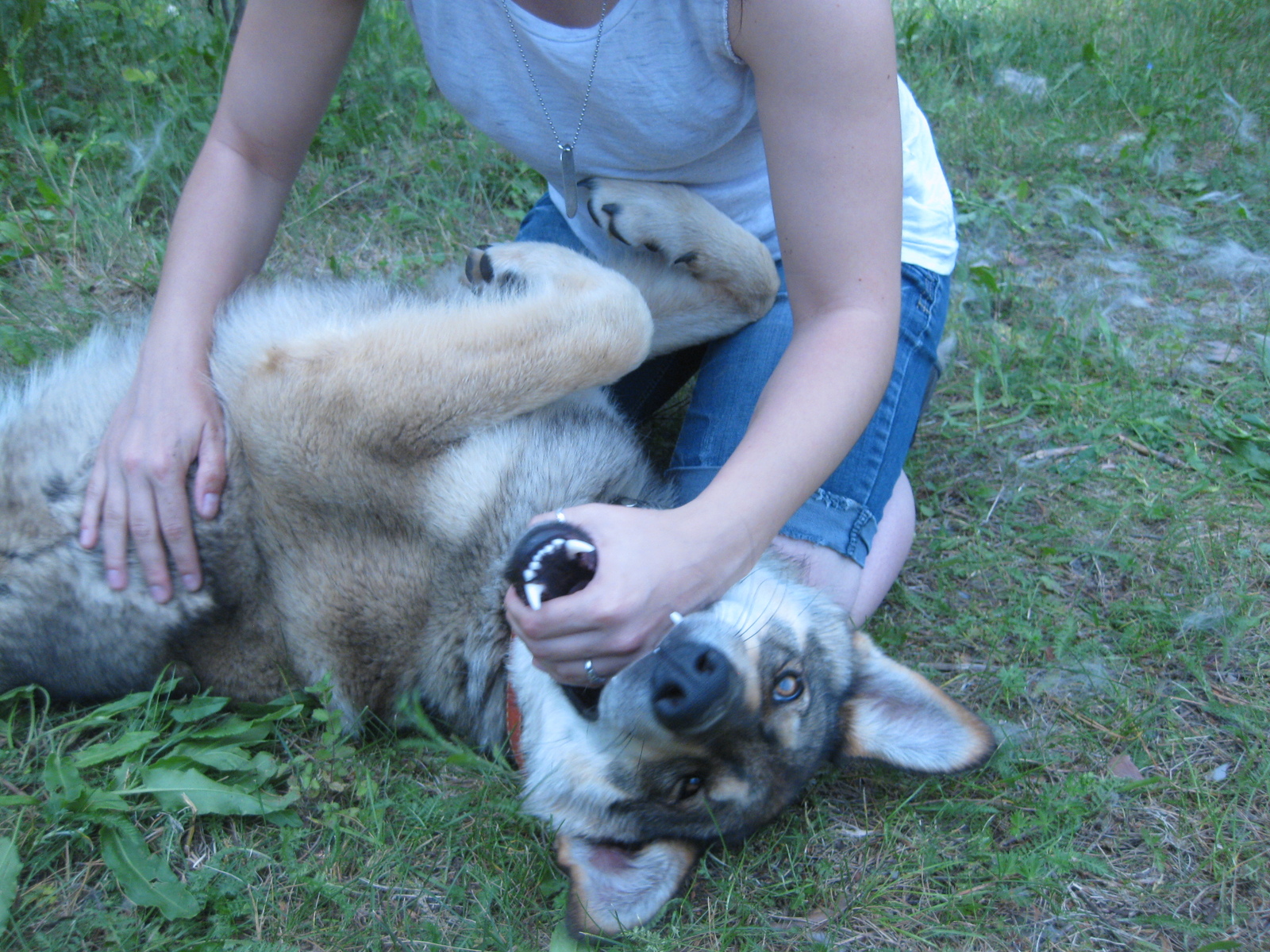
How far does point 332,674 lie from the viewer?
6.73ft

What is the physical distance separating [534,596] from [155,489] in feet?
3.49

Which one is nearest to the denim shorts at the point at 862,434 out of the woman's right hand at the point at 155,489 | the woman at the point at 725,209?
the woman at the point at 725,209

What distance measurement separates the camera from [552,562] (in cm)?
157

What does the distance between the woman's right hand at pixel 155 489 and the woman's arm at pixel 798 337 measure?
94 centimetres

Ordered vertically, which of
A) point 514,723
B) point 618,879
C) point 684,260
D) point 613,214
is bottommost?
point 618,879

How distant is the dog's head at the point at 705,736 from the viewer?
1650mm

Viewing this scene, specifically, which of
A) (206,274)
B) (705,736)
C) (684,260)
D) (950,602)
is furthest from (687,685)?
(206,274)

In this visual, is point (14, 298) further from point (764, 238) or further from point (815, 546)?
point (815, 546)

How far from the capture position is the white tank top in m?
1.96

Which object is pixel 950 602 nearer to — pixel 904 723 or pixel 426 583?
pixel 904 723

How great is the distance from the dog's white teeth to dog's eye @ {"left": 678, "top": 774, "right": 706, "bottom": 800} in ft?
1.98

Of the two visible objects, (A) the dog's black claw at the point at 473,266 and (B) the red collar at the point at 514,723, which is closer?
(B) the red collar at the point at 514,723

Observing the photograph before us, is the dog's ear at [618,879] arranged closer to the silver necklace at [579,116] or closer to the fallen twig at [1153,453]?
the silver necklace at [579,116]

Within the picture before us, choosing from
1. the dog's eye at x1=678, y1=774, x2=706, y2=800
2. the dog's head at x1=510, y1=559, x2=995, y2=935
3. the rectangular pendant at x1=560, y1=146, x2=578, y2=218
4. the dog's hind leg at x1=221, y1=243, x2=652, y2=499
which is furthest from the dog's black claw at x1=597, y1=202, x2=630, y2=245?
the dog's eye at x1=678, y1=774, x2=706, y2=800
